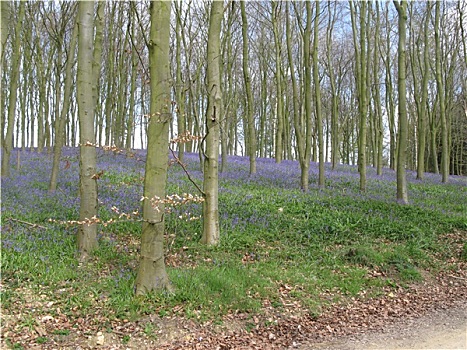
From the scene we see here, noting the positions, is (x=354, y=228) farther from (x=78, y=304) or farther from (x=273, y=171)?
(x=273, y=171)

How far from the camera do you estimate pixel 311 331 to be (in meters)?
4.74

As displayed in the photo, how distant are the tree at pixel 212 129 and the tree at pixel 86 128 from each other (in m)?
2.09

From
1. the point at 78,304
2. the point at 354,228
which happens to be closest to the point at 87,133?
the point at 78,304

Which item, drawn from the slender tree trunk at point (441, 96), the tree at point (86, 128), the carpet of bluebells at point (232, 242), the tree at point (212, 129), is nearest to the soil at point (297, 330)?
the carpet of bluebells at point (232, 242)

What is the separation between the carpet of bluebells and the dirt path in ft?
3.24

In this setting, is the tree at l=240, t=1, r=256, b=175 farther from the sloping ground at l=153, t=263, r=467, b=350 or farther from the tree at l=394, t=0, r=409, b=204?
the sloping ground at l=153, t=263, r=467, b=350

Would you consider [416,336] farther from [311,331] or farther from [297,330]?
[297,330]

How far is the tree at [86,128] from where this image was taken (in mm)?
6156

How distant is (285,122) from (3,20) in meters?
20.4

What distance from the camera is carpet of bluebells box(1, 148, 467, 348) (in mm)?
5141

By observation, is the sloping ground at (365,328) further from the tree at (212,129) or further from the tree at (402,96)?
the tree at (402,96)

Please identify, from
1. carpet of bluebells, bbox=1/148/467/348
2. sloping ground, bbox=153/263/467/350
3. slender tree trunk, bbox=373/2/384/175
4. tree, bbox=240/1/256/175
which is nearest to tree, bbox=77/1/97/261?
carpet of bluebells, bbox=1/148/467/348

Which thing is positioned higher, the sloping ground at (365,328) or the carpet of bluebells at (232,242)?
the carpet of bluebells at (232,242)

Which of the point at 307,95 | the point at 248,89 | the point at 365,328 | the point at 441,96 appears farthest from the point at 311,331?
the point at 441,96
